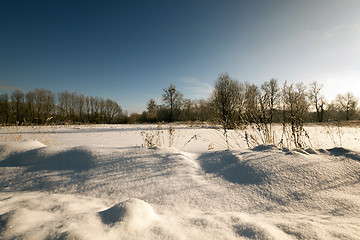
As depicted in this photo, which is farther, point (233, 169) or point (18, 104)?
point (18, 104)

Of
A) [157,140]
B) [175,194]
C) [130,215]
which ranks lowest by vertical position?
[175,194]

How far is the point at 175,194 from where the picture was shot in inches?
Answer: 52.0

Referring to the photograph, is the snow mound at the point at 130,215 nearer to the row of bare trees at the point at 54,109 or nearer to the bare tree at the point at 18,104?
the row of bare trees at the point at 54,109

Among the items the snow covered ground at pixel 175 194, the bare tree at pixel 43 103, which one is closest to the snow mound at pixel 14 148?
the snow covered ground at pixel 175 194

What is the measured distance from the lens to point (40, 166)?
1.85m

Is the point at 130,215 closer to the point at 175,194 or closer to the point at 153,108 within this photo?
the point at 175,194

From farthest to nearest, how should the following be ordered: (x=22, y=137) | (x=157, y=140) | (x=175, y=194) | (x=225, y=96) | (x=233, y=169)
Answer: (x=225, y=96) < (x=22, y=137) < (x=157, y=140) < (x=233, y=169) < (x=175, y=194)

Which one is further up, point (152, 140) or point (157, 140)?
point (157, 140)

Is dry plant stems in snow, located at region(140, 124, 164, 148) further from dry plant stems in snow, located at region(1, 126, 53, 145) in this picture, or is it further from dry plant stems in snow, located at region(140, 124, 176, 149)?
dry plant stems in snow, located at region(1, 126, 53, 145)

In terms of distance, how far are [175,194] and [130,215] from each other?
0.55 metres

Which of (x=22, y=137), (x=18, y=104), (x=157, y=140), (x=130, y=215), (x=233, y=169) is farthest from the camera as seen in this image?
(x=18, y=104)

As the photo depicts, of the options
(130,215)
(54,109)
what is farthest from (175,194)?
(54,109)

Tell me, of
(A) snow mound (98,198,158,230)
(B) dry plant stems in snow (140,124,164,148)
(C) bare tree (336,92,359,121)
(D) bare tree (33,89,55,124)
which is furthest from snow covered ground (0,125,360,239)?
(C) bare tree (336,92,359,121)

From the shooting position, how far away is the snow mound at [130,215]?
0.82 m
